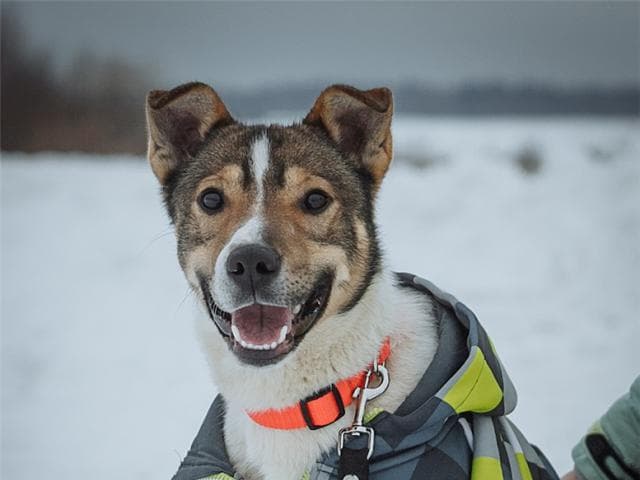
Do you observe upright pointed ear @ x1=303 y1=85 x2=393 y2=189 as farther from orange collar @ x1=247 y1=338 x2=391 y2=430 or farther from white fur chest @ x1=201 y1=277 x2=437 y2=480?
orange collar @ x1=247 y1=338 x2=391 y2=430

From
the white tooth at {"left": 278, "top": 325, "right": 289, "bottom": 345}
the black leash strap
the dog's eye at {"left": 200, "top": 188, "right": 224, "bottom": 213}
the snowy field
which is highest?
the dog's eye at {"left": 200, "top": 188, "right": 224, "bottom": 213}

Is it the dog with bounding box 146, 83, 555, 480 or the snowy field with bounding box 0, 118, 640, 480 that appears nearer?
the dog with bounding box 146, 83, 555, 480

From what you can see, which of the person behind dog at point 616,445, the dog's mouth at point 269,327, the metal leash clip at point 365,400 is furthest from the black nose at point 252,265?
the person behind dog at point 616,445

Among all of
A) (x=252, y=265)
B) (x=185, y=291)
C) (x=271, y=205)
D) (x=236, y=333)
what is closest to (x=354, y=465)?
(x=236, y=333)

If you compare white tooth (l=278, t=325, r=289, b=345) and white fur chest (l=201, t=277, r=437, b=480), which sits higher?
white tooth (l=278, t=325, r=289, b=345)

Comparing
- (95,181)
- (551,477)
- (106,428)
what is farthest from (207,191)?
(95,181)

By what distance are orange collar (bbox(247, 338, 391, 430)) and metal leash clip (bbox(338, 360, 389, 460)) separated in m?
0.03

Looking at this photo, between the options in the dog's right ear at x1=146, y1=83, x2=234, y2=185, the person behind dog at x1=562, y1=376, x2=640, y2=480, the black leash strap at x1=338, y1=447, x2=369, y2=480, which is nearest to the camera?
the black leash strap at x1=338, y1=447, x2=369, y2=480

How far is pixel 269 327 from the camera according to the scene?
→ 116 inches

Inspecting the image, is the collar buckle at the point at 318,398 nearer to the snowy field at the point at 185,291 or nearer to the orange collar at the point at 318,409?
the orange collar at the point at 318,409

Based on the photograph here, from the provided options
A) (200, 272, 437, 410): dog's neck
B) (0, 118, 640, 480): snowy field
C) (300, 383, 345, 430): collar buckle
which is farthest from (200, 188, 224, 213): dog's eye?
(300, 383, 345, 430): collar buckle

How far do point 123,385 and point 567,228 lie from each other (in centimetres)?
720

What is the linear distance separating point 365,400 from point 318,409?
0.19 meters

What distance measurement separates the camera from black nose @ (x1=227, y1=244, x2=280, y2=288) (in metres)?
2.84
